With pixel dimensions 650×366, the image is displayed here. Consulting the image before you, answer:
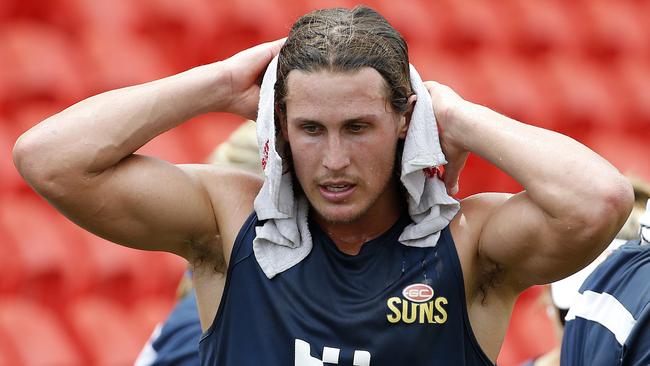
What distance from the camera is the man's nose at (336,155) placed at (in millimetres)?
2043

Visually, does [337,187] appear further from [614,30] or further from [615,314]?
[614,30]

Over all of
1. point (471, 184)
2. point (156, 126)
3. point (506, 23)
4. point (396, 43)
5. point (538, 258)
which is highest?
point (396, 43)

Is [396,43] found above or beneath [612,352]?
above

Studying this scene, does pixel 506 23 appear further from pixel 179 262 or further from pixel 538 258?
pixel 538 258

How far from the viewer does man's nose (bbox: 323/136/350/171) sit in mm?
2043

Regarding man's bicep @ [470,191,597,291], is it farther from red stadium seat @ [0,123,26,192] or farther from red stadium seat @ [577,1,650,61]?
red stadium seat @ [577,1,650,61]

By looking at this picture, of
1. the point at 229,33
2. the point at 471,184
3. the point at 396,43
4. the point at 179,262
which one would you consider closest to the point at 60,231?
the point at 179,262

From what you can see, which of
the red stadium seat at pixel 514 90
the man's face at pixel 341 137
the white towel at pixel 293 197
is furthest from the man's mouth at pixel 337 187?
the red stadium seat at pixel 514 90

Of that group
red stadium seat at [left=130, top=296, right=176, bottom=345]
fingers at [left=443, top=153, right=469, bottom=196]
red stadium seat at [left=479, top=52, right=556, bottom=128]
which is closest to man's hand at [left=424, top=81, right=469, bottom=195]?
fingers at [left=443, top=153, right=469, bottom=196]

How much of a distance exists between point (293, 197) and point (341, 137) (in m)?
0.21

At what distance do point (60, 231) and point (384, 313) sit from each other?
242 cm

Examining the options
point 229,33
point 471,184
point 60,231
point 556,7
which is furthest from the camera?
point 556,7

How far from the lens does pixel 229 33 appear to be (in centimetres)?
463

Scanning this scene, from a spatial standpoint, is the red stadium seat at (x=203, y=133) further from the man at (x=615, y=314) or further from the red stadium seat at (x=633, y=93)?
the man at (x=615, y=314)
